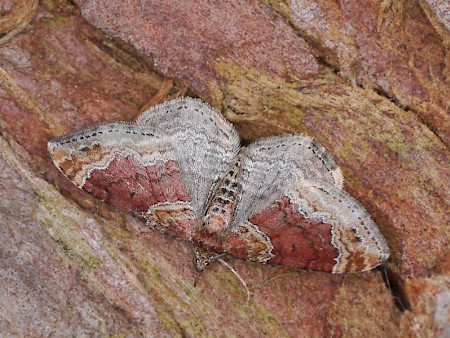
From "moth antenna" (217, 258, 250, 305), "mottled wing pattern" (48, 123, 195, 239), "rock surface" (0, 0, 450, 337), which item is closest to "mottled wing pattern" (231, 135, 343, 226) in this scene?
"rock surface" (0, 0, 450, 337)

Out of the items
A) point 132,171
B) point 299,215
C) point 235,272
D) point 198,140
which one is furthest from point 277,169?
point 132,171

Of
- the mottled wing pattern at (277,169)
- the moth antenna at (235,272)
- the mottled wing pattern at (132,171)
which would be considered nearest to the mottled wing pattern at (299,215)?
the mottled wing pattern at (277,169)

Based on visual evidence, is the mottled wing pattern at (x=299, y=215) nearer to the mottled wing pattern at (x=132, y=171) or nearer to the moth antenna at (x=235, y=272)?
the moth antenna at (x=235, y=272)

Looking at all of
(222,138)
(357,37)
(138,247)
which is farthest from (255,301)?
(357,37)

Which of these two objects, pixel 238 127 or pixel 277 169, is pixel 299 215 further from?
pixel 238 127

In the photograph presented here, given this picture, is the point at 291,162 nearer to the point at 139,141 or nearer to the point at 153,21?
the point at 139,141

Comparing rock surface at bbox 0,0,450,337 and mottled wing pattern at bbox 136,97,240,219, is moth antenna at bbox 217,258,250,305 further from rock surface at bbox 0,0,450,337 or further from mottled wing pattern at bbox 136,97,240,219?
mottled wing pattern at bbox 136,97,240,219

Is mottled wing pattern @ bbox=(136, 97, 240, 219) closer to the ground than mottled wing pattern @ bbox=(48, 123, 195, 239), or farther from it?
farther from it

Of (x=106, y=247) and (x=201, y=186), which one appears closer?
(x=106, y=247)
